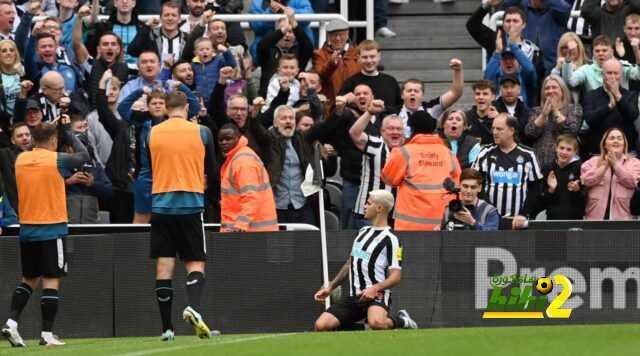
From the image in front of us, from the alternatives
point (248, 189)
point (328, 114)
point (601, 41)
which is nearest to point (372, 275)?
point (248, 189)

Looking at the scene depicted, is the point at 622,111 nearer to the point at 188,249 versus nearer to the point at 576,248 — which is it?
the point at 576,248

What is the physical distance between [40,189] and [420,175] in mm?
4150

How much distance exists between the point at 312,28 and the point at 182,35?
213 cm

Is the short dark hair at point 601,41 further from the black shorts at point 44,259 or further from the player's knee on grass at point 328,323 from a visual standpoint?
the black shorts at point 44,259

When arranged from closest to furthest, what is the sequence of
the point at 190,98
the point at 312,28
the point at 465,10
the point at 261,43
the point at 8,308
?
1. the point at 8,308
2. the point at 190,98
3. the point at 261,43
4. the point at 312,28
5. the point at 465,10

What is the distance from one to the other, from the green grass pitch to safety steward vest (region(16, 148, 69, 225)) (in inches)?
49.0

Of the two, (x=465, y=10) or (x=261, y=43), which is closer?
(x=261, y=43)

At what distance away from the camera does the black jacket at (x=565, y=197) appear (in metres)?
17.5

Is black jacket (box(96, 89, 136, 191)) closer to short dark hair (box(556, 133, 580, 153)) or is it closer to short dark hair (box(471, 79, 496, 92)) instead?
short dark hair (box(471, 79, 496, 92))

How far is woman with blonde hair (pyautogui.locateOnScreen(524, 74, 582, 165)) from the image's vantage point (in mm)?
Answer: 18297

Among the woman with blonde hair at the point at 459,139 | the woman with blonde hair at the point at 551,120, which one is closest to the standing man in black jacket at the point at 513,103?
the woman with blonde hair at the point at 551,120

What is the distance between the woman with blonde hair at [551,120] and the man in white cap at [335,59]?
8.50 ft

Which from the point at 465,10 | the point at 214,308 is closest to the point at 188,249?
the point at 214,308

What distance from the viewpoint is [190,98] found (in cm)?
1762
